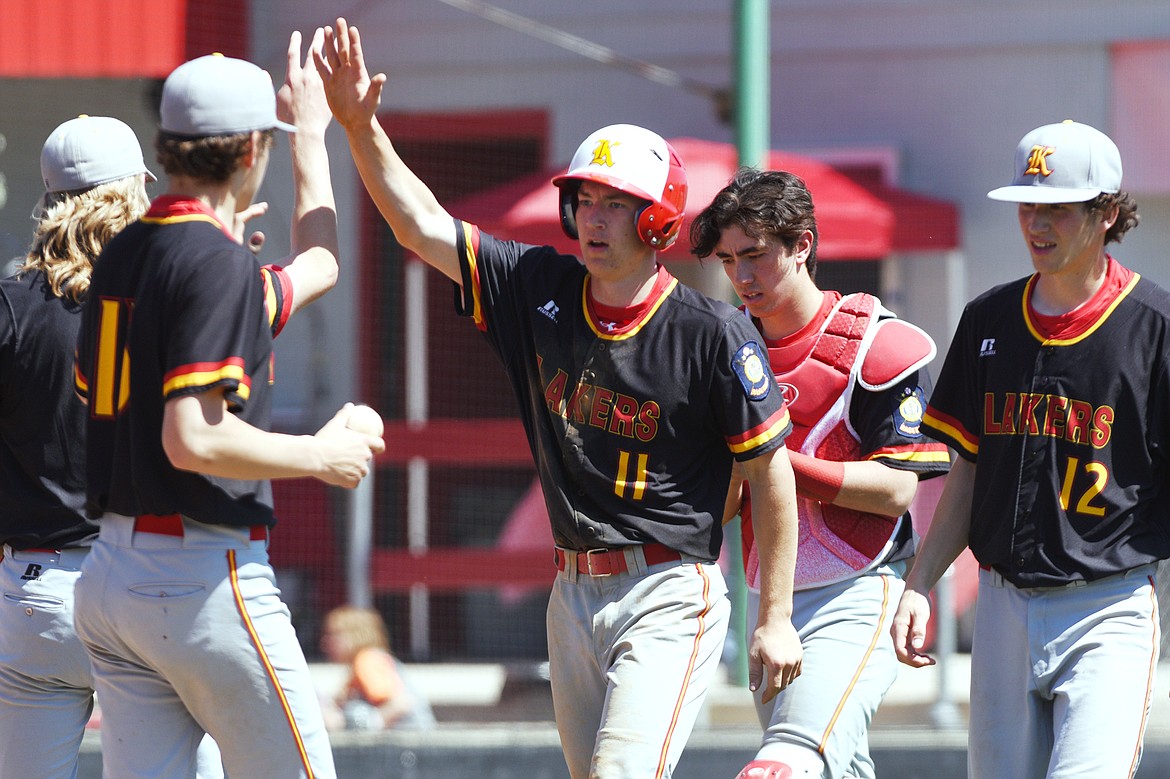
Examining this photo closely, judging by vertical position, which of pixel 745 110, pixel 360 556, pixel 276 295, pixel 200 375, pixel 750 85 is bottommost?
pixel 360 556

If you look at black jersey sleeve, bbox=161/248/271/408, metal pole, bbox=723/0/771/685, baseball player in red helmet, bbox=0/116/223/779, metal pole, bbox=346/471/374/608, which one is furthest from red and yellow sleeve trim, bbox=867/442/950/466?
metal pole, bbox=346/471/374/608

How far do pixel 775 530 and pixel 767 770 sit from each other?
616mm

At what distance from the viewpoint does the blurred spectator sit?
7.50 metres

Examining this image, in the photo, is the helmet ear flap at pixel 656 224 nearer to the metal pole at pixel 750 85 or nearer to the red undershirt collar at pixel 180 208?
the red undershirt collar at pixel 180 208

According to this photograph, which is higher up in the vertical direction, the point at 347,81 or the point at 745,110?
the point at 745,110

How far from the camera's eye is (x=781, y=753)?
148 inches

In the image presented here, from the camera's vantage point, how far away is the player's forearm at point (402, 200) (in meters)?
3.81

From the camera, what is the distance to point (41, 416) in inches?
149

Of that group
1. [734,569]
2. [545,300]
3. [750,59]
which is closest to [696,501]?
[545,300]

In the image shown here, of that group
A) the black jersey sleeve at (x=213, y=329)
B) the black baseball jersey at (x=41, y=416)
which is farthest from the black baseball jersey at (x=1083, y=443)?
the black baseball jersey at (x=41, y=416)

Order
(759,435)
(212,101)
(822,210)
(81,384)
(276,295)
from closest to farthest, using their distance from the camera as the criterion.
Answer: (212,101) < (81,384) < (276,295) < (759,435) < (822,210)

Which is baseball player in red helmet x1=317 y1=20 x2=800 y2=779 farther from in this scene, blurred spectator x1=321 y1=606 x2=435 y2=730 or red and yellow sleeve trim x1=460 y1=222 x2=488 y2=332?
blurred spectator x1=321 y1=606 x2=435 y2=730

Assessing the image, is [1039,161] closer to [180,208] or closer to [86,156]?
[180,208]

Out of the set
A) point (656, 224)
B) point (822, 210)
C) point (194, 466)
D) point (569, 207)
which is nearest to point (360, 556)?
point (822, 210)
